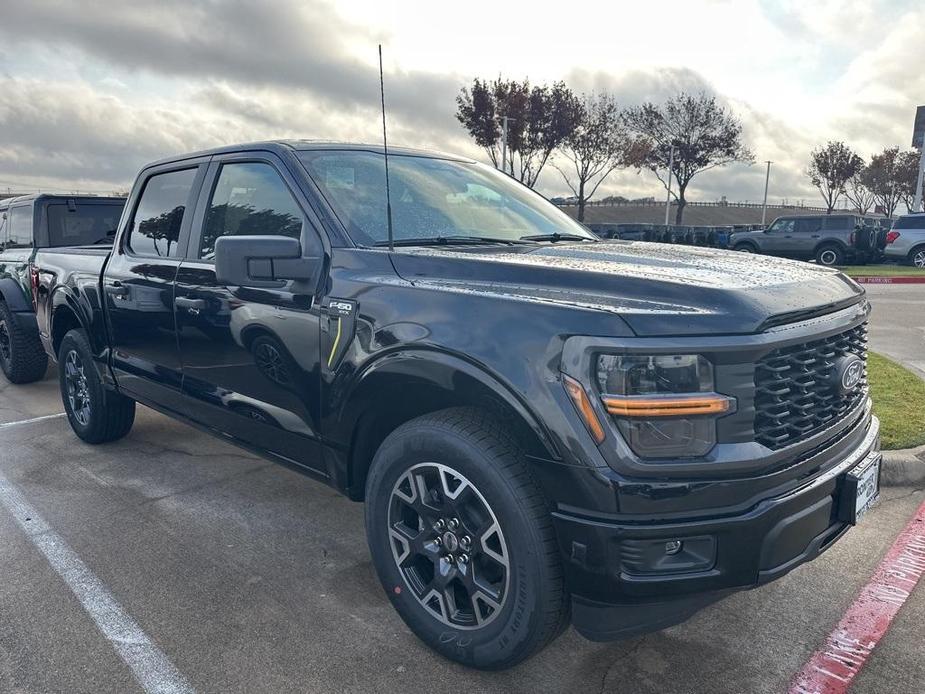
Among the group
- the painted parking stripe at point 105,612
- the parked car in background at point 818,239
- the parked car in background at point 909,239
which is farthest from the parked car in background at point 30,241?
the parked car in background at point 909,239

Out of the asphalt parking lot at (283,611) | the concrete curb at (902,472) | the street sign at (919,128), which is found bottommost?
the asphalt parking lot at (283,611)

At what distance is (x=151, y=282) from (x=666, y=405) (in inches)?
120

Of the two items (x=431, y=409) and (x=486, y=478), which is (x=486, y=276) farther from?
(x=486, y=478)

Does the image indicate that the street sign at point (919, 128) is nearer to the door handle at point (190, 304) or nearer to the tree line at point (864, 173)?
the tree line at point (864, 173)

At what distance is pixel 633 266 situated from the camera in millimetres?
2533

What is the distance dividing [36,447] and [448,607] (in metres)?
4.03

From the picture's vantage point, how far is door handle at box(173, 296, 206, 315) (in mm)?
3479

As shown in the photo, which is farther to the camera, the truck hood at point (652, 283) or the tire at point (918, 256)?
the tire at point (918, 256)

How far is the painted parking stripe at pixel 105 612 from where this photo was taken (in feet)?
8.28

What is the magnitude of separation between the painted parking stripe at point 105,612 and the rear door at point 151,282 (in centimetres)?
89

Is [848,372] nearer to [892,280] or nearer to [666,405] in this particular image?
[666,405]

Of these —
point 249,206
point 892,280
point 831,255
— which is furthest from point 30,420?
point 831,255

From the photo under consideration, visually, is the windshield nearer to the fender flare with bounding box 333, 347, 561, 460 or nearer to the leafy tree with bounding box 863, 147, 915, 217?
the fender flare with bounding box 333, 347, 561, 460

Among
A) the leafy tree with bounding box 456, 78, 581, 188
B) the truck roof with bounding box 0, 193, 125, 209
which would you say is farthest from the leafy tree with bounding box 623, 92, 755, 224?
the truck roof with bounding box 0, 193, 125, 209
